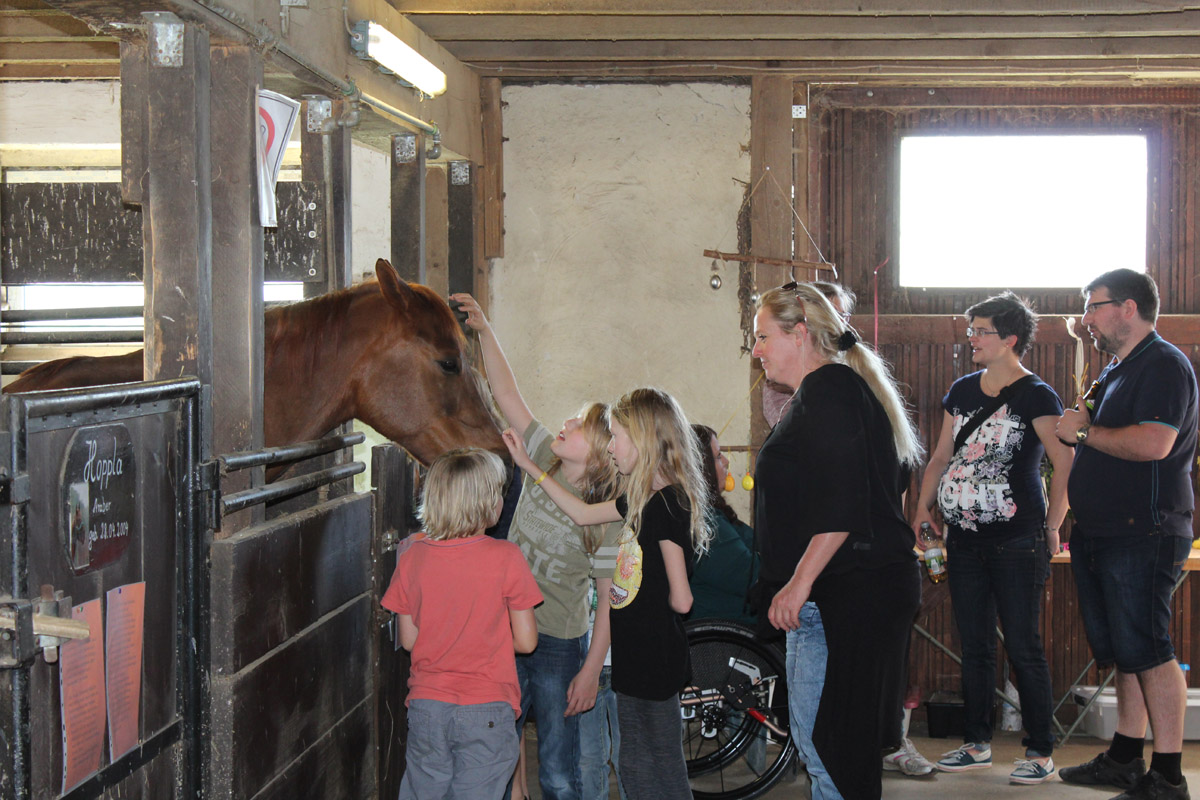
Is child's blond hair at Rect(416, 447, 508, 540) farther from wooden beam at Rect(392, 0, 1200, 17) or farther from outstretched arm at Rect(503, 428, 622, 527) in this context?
wooden beam at Rect(392, 0, 1200, 17)

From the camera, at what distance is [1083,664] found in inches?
198

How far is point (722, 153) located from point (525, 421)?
223 centimetres

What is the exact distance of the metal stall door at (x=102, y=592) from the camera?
4.92ft

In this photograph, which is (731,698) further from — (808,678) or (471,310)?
(471,310)

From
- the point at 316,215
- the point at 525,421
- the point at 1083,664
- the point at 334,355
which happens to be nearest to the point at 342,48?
the point at 316,215

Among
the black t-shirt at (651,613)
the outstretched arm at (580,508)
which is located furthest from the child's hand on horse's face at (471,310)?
the black t-shirt at (651,613)

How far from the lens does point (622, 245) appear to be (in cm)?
502

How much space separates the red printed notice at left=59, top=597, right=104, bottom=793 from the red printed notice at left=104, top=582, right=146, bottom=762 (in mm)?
36

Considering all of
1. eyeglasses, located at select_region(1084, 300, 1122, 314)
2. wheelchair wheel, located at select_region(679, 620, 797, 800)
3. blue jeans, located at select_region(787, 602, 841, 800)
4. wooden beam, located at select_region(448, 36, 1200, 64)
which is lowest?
wheelchair wheel, located at select_region(679, 620, 797, 800)

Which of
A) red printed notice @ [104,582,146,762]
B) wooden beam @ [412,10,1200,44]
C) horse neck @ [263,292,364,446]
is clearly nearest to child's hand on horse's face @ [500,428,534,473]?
horse neck @ [263,292,364,446]

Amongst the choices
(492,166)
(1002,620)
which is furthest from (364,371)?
(1002,620)

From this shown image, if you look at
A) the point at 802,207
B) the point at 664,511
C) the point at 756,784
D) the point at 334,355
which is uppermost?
the point at 802,207

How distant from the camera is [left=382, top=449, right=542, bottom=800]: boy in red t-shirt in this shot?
8.02 feet

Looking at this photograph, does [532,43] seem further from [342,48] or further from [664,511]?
[664,511]
